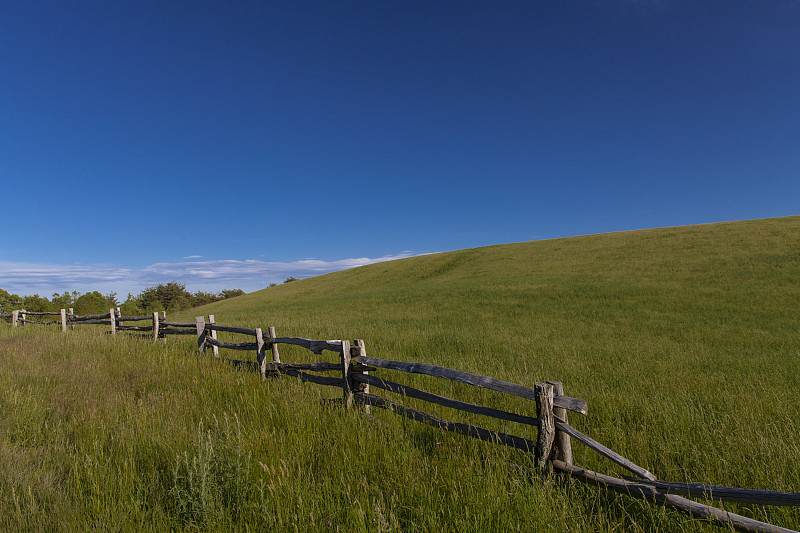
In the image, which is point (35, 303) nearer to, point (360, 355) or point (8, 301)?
point (8, 301)

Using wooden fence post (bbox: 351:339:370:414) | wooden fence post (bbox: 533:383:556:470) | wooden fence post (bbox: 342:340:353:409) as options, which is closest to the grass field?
wooden fence post (bbox: 533:383:556:470)

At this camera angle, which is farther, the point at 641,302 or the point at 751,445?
the point at 641,302

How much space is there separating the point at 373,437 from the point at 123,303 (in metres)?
87.4

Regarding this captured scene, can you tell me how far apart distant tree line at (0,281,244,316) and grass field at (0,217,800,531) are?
61.9 metres

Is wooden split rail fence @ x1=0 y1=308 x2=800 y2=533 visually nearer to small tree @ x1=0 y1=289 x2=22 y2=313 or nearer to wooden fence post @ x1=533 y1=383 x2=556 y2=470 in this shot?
wooden fence post @ x1=533 y1=383 x2=556 y2=470

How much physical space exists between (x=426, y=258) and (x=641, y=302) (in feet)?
118

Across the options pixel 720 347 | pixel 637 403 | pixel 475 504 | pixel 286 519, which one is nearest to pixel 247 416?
pixel 286 519

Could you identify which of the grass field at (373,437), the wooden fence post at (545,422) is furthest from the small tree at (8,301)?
the wooden fence post at (545,422)

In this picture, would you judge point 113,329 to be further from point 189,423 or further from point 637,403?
point 637,403

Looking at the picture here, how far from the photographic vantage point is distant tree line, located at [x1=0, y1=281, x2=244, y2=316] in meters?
58.6

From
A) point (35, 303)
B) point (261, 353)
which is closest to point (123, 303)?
point (35, 303)

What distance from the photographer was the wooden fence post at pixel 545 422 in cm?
347

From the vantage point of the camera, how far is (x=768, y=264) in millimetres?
24031

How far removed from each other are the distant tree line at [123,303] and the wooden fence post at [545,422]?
222 feet
